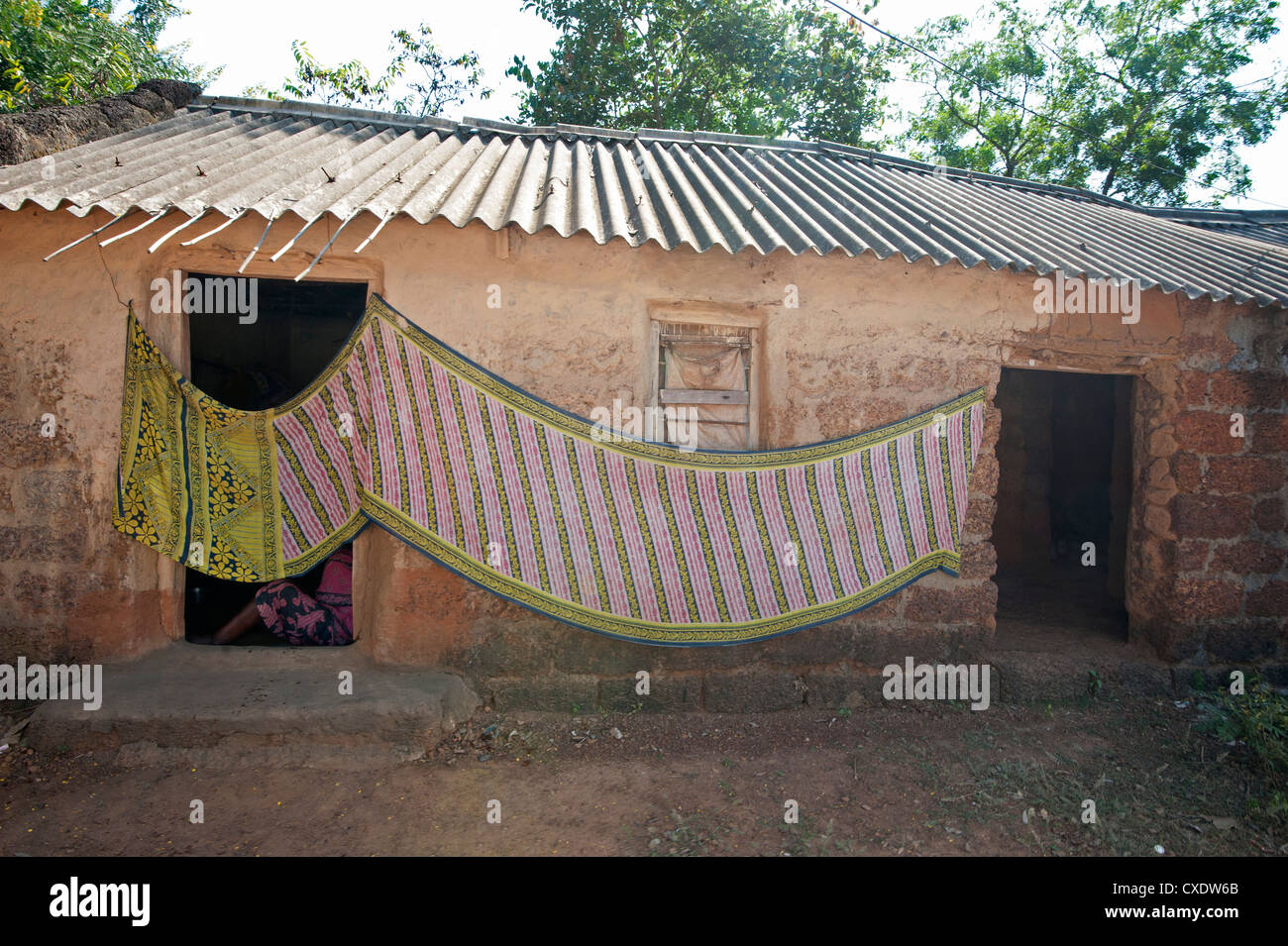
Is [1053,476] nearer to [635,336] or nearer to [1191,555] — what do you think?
[1191,555]

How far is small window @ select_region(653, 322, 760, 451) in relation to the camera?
419 cm

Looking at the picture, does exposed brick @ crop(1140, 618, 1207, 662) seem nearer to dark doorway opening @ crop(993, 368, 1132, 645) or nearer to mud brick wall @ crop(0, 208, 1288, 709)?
mud brick wall @ crop(0, 208, 1288, 709)

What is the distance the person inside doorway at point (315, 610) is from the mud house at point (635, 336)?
0.18 meters

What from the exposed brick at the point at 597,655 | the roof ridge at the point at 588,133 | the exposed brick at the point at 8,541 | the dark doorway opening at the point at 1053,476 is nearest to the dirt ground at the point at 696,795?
the exposed brick at the point at 597,655

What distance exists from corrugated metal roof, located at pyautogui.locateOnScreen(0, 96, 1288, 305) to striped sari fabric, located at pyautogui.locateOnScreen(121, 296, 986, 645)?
0.73 metres

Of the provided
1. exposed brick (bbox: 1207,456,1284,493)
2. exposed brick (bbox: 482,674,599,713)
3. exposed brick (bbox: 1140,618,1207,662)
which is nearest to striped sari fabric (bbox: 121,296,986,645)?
exposed brick (bbox: 482,674,599,713)

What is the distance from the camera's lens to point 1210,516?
15.1 feet

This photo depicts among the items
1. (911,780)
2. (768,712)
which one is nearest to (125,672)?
(768,712)

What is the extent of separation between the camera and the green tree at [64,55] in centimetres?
773

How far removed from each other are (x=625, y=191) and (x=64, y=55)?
885 centimetres

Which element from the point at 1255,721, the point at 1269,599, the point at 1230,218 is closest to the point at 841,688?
the point at 1255,721

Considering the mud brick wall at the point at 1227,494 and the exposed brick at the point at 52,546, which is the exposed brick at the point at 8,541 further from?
A: the mud brick wall at the point at 1227,494

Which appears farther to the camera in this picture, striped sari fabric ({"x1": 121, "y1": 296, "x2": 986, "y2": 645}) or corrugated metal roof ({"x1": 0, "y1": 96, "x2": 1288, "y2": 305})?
striped sari fabric ({"x1": 121, "y1": 296, "x2": 986, "y2": 645})

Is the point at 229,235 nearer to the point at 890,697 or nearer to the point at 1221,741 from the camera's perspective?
the point at 890,697
